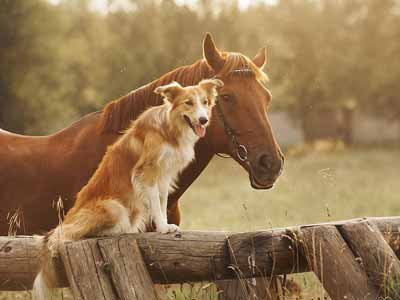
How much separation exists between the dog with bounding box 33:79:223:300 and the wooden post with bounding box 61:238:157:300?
0.17m

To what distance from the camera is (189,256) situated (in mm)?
5031

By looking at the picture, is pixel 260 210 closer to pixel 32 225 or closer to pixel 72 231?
pixel 32 225

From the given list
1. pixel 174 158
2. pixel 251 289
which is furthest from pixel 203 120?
pixel 251 289

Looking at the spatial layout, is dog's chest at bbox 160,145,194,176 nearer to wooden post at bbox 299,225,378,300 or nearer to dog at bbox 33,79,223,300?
dog at bbox 33,79,223,300

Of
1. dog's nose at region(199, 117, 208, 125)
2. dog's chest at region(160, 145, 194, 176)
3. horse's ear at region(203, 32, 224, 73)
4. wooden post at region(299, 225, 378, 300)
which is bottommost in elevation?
wooden post at region(299, 225, 378, 300)

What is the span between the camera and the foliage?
23625 millimetres

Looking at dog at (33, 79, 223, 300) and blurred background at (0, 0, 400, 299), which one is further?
blurred background at (0, 0, 400, 299)

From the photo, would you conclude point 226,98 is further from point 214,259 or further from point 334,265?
point 334,265

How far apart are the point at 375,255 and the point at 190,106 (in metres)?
1.59

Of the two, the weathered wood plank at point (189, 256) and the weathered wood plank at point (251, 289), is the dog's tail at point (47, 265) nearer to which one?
the weathered wood plank at point (189, 256)

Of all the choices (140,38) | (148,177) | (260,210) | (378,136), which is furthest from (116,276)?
(378,136)

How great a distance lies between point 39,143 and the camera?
268 inches

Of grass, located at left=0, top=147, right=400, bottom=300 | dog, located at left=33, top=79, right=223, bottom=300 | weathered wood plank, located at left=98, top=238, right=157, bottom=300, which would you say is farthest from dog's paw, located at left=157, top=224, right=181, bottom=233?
grass, located at left=0, top=147, right=400, bottom=300

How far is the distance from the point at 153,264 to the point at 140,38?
1145 inches
